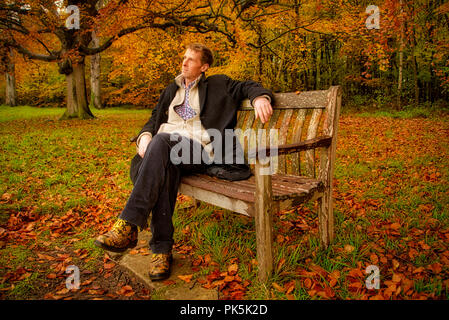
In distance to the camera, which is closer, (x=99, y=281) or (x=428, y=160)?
(x=99, y=281)

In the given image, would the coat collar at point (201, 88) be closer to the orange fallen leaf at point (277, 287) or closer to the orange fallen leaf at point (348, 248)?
the orange fallen leaf at point (277, 287)

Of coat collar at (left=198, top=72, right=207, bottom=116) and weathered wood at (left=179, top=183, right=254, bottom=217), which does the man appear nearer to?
coat collar at (left=198, top=72, right=207, bottom=116)

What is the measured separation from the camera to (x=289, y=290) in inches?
78.9

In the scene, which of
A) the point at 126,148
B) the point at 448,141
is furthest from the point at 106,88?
the point at 448,141

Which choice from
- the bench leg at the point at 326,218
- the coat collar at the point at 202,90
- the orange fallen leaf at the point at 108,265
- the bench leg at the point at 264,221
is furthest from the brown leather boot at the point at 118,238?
the bench leg at the point at 326,218

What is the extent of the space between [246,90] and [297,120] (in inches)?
19.9

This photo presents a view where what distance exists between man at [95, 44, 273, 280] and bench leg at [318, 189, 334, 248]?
66cm

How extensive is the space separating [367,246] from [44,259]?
2.79 m

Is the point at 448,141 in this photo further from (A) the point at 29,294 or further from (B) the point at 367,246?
(A) the point at 29,294

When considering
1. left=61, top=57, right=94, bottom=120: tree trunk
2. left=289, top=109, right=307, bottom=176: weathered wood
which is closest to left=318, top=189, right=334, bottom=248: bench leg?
left=289, top=109, right=307, bottom=176: weathered wood

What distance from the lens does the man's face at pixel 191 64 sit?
2.73m

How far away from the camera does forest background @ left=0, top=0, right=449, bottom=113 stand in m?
9.31

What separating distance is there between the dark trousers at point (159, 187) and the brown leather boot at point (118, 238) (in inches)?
2.8
